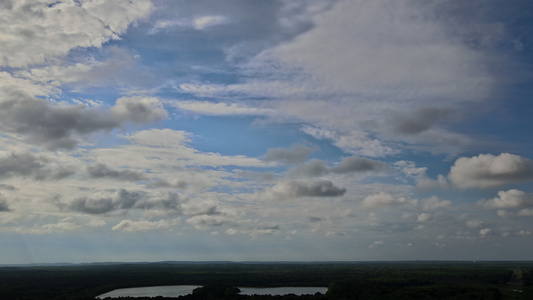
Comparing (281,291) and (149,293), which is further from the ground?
(149,293)

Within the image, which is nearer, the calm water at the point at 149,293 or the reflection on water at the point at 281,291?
the calm water at the point at 149,293

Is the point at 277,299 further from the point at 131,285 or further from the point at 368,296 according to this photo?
the point at 131,285

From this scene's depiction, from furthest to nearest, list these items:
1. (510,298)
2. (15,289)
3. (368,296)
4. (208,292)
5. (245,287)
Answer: (245,287)
(15,289)
(208,292)
(368,296)
(510,298)

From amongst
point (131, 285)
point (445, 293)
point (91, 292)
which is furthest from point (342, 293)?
point (131, 285)

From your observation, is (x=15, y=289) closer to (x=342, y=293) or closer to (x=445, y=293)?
(x=342, y=293)

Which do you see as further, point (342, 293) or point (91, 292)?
point (91, 292)

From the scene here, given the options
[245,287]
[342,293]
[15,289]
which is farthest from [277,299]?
[15,289]

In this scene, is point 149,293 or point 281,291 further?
point 281,291

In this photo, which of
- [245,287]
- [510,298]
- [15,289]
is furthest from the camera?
[245,287]

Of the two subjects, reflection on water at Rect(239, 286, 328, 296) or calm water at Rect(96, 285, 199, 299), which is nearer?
calm water at Rect(96, 285, 199, 299)
